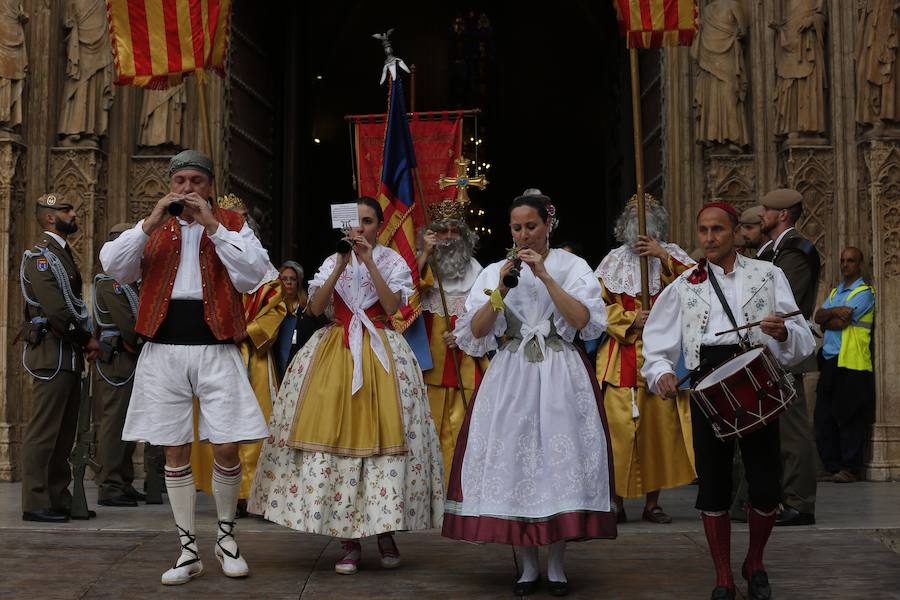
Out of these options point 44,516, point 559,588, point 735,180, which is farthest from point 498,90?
point 559,588

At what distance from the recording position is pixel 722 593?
4.64 metres

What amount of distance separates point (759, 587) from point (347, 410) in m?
2.04

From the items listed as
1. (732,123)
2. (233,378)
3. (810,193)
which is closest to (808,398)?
(810,193)

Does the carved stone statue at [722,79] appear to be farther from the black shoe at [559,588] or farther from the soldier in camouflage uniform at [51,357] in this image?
the black shoe at [559,588]

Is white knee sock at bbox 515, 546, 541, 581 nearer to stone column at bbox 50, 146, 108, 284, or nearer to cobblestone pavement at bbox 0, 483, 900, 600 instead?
cobblestone pavement at bbox 0, 483, 900, 600

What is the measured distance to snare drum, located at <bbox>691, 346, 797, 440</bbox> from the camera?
449 centimetres

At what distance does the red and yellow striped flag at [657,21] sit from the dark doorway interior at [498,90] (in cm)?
1153

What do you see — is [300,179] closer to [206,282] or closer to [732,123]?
[732,123]

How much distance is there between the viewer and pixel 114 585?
506 centimetres

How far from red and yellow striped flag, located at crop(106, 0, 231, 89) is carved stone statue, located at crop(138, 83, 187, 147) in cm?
336

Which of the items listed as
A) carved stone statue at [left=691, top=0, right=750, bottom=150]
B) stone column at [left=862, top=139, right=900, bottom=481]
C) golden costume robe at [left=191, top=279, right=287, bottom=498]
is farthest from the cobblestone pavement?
carved stone statue at [left=691, top=0, right=750, bottom=150]

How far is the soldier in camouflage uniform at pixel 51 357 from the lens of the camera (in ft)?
23.4

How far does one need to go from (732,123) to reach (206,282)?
6165 millimetres

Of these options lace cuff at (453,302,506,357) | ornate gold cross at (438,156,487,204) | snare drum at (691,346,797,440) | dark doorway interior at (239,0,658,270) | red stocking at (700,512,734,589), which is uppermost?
dark doorway interior at (239,0,658,270)
